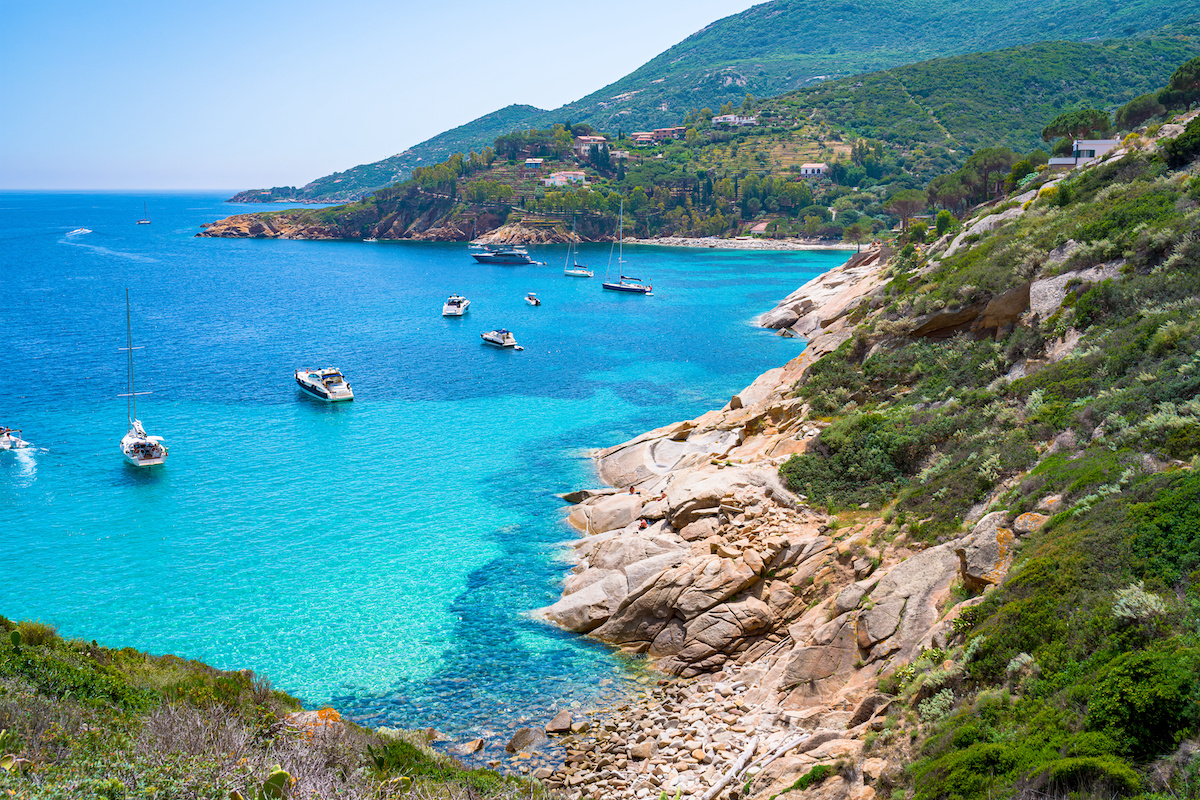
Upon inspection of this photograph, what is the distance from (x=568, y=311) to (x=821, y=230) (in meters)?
101

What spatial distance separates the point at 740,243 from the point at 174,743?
7196 inches

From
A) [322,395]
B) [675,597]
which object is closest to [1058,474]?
[675,597]

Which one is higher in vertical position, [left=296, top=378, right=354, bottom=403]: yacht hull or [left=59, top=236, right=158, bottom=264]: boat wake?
[left=59, top=236, right=158, bottom=264]: boat wake

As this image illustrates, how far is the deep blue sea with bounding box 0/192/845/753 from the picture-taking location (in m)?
25.4

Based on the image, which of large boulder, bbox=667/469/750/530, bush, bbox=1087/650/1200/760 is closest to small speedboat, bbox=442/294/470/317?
large boulder, bbox=667/469/750/530

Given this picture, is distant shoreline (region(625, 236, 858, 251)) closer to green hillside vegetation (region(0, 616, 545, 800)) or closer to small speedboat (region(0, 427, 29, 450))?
small speedboat (region(0, 427, 29, 450))

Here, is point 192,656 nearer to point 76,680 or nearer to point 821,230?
point 76,680

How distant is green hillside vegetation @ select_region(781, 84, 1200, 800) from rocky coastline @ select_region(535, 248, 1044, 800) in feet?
2.79

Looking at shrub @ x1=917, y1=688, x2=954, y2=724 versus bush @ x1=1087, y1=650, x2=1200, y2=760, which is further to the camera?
shrub @ x1=917, y1=688, x2=954, y2=724

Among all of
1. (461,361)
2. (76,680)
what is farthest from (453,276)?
(76,680)

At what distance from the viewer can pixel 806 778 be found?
1398cm

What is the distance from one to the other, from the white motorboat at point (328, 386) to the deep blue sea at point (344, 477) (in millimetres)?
1411

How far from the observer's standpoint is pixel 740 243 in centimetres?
18450

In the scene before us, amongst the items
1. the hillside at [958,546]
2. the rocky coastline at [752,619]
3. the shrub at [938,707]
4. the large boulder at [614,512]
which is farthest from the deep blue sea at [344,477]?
the shrub at [938,707]
